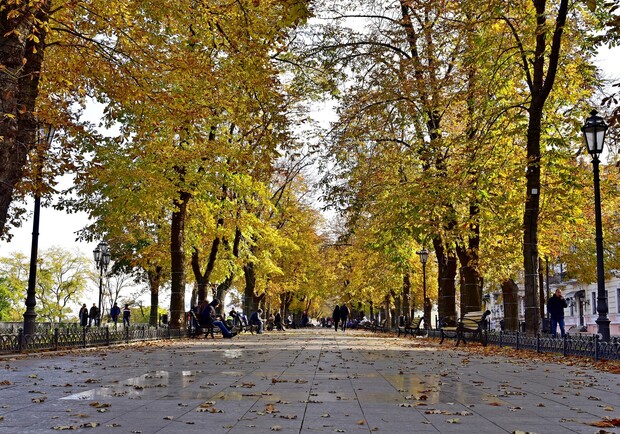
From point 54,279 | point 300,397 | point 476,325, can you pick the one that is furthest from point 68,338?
point 54,279

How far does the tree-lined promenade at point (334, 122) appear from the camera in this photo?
14.5 meters

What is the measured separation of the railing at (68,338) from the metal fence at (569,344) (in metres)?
12.1

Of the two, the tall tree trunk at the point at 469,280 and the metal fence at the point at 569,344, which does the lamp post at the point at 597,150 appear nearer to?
the metal fence at the point at 569,344

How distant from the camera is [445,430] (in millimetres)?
6031

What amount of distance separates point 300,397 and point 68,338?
11972 mm

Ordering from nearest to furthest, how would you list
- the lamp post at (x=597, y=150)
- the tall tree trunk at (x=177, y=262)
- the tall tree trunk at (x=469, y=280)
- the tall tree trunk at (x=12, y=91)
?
the tall tree trunk at (x=12, y=91)
the lamp post at (x=597, y=150)
the tall tree trunk at (x=469, y=280)
the tall tree trunk at (x=177, y=262)

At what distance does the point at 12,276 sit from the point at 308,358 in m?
78.3

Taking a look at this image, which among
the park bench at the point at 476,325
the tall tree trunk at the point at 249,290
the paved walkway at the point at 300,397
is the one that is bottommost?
the paved walkway at the point at 300,397

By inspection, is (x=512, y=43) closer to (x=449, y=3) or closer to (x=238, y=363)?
(x=449, y=3)

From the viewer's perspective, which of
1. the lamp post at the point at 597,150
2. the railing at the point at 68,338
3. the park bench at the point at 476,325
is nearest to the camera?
the lamp post at the point at 597,150

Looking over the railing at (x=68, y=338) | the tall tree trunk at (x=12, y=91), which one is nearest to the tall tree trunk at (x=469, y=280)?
the railing at (x=68, y=338)

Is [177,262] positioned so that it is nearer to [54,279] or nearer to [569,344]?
[569,344]

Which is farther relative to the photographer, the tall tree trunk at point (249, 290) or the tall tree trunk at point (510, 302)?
the tall tree trunk at point (249, 290)

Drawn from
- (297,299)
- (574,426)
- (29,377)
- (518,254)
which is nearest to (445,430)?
(574,426)
